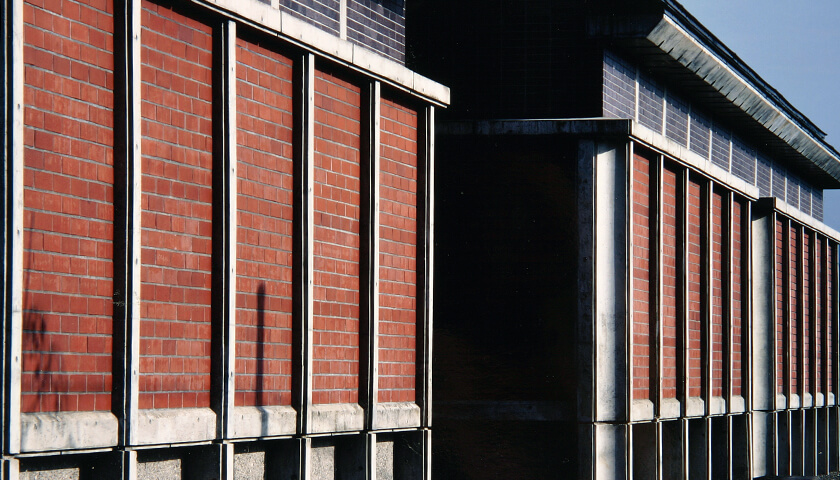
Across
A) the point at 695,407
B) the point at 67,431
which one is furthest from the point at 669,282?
the point at 67,431

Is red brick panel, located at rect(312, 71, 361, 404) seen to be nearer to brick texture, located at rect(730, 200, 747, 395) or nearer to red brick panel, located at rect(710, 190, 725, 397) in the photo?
red brick panel, located at rect(710, 190, 725, 397)

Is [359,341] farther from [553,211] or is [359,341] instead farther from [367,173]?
[553,211]

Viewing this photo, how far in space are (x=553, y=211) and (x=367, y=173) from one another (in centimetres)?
490

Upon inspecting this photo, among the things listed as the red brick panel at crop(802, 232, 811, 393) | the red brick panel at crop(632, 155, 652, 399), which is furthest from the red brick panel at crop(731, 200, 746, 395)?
the red brick panel at crop(802, 232, 811, 393)

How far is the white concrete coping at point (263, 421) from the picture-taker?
7902 mm

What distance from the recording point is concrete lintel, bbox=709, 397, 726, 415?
17144 mm

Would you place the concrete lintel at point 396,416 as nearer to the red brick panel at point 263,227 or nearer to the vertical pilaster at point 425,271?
the vertical pilaster at point 425,271

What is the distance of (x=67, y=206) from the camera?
21.4 feet

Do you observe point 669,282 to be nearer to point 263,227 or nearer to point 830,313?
point 263,227

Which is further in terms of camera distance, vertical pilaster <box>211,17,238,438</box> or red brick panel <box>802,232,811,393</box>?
red brick panel <box>802,232,811,393</box>

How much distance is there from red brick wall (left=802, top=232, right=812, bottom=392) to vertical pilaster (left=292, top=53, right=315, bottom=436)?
16474 millimetres

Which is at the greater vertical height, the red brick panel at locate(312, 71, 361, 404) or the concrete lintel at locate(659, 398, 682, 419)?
the red brick panel at locate(312, 71, 361, 404)

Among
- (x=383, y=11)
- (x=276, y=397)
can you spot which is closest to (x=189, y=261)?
(x=276, y=397)

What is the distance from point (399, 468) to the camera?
1024 cm
